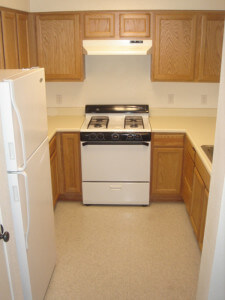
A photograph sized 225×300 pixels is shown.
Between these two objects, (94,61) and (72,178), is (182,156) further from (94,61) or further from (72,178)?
(94,61)

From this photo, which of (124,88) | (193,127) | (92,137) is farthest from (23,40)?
(193,127)

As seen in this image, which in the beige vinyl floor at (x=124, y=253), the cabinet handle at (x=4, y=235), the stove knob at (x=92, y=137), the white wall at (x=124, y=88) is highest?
the white wall at (x=124, y=88)

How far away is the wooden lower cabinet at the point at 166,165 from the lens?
3604 mm

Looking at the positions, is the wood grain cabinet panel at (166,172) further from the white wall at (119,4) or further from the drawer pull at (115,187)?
the white wall at (119,4)

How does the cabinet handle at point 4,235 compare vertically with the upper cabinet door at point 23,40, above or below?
below

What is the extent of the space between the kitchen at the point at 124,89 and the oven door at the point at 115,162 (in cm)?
78

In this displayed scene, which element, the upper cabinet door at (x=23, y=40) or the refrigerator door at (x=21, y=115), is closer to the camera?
the refrigerator door at (x=21, y=115)

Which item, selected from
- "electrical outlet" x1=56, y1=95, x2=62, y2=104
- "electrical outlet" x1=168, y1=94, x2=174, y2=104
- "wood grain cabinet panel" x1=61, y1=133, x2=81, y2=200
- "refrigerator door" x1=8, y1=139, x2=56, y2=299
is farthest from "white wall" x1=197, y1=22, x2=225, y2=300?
"electrical outlet" x1=56, y1=95, x2=62, y2=104

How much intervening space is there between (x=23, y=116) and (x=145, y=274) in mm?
1697

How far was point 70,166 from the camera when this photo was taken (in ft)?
12.2

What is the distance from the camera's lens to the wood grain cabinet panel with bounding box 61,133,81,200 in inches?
143

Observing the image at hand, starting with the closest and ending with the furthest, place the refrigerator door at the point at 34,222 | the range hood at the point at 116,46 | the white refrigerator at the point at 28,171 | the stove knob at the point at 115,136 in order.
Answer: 1. the white refrigerator at the point at 28,171
2. the refrigerator door at the point at 34,222
3. the range hood at the point at 116,46
4. the stove knob at the point at 115,136

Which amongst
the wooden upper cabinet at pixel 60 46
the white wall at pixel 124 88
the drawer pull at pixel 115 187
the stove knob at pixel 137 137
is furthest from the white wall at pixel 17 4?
the drawer pull at pixel 115 187

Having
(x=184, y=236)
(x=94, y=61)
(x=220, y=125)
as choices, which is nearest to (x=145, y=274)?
(x=184, y=236)
